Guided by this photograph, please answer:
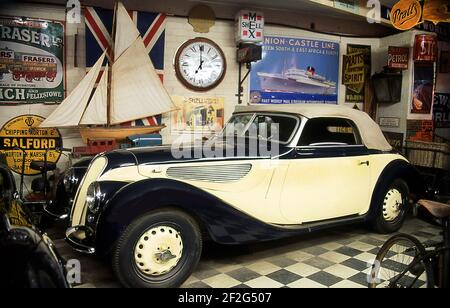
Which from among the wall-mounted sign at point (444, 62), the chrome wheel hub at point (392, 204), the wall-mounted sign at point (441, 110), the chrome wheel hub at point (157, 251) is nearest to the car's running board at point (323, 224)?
the chrome wheel hub at point (392, 204)

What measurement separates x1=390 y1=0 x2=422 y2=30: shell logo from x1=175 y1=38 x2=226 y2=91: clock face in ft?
7.91

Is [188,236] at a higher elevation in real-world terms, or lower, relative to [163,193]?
lower

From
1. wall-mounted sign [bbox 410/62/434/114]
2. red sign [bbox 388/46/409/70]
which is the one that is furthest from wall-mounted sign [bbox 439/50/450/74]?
red sign [bbox 388/46/409/70]

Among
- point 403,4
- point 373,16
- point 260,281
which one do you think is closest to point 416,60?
point 373,16

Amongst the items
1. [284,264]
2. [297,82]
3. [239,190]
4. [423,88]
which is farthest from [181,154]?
[423,88]

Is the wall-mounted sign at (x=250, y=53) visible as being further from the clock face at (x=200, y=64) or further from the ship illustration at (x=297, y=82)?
the ship illustration at (x=297, y=82)

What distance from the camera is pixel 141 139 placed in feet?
15.7

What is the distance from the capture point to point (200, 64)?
5.55 metres

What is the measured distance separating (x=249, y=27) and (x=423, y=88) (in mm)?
3103

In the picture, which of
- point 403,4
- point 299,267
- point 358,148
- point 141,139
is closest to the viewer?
point 299,267

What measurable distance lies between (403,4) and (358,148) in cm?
197

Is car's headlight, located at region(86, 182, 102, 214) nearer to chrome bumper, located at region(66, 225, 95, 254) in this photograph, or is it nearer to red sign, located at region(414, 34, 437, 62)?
chrome bumper, located at region(66, 225, 95, 254)

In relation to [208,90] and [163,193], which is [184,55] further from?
[163,193]

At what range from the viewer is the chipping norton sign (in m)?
4.73
